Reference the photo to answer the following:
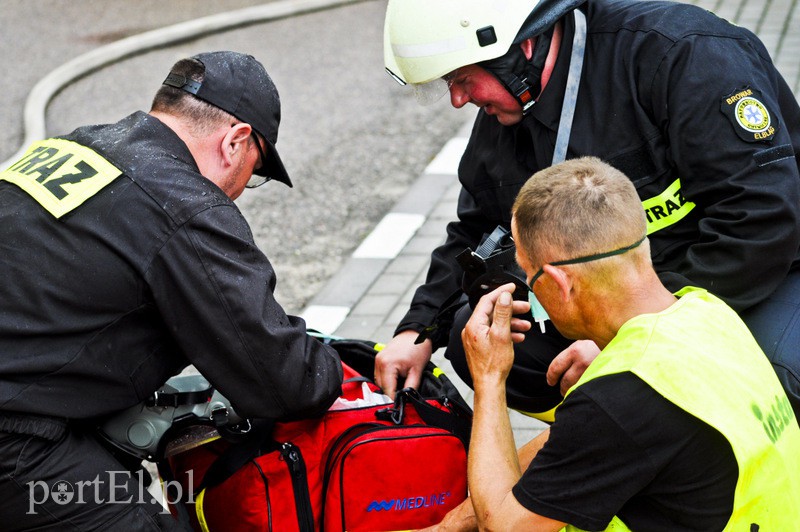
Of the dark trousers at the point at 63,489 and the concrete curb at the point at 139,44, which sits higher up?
the dark trousers at the point at 63,489

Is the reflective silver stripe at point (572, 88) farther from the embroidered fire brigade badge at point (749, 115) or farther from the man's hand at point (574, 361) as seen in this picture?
the man's hand at point (574, 361)

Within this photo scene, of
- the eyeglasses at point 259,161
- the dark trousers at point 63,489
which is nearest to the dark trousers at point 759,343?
the eyeglasses at point 259,161

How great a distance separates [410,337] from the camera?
3.29 m

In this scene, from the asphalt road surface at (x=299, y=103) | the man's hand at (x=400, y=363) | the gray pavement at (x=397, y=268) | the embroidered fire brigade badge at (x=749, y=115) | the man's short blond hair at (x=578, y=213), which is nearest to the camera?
the man's short blond hair at (x=578, y=213)

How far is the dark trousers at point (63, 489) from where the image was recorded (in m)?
2.46

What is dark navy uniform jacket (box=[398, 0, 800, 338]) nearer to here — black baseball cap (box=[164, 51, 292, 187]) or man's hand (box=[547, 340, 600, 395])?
man's hand (box=[547, 340, 600, 395])

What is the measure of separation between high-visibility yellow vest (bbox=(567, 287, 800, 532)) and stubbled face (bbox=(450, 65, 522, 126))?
3.31 feet

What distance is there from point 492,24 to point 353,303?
2.33 meters

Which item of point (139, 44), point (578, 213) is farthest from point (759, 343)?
point (139, 44)

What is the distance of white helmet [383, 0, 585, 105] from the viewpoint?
2.91m

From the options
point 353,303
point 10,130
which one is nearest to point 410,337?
point 353,303

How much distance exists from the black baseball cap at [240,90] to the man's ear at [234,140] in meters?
0.03

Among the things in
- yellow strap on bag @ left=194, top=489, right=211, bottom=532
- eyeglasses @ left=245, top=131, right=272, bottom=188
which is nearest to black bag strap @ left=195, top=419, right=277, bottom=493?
yellow strap on bag @ left=194, top=489, right=211, bottom=532

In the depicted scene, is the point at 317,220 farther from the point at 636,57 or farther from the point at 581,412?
the point at 581,412
